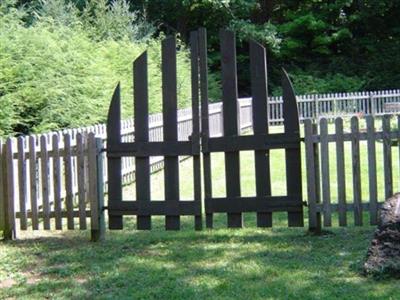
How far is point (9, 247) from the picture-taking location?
7.47m

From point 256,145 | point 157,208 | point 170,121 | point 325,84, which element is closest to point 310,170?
point 256,145

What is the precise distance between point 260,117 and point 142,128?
58.2 inches

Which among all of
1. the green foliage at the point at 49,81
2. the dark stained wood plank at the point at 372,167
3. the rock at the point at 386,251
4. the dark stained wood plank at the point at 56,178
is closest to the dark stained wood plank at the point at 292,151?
the dark stained wood plank at the point at 372,167

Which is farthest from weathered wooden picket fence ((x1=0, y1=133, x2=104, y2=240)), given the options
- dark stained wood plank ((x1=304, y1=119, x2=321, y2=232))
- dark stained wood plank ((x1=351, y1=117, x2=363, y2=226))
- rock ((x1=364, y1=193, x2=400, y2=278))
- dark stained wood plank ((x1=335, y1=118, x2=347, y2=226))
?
rock ((x1=364, y1=193, x2=400, y2=278))

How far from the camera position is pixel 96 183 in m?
7.59

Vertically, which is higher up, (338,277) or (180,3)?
(180,3)

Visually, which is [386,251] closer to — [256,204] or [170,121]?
[256,204]

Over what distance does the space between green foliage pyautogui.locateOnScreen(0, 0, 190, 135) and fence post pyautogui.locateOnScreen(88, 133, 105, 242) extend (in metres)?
3.66

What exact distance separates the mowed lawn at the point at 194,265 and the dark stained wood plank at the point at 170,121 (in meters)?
0.47

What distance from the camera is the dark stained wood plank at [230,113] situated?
24.7 ft

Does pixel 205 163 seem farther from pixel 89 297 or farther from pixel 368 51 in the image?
pixel 368 51

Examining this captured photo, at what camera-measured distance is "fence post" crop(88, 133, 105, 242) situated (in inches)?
299

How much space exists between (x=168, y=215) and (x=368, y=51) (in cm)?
3226

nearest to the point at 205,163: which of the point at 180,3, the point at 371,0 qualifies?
the point at 180,3
